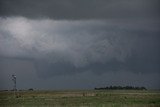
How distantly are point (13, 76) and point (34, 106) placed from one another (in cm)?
6997

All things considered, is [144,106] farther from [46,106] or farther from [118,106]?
[46,106]

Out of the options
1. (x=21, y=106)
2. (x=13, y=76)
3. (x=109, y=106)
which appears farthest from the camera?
(x=13, y=76)

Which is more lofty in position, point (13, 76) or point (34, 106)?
point (13, 76)

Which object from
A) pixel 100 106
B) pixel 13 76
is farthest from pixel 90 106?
pixel 13 76

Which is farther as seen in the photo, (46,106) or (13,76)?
(13,76)

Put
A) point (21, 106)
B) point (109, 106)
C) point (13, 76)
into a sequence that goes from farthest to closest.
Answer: point (13, 76)
point (21, 106)
point (109, 106)

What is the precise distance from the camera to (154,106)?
57.7 metres

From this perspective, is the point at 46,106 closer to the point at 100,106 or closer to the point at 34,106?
the point at 34,106

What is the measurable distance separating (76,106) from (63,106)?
1989mm

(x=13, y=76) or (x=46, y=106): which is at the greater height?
(x=13, y=76)

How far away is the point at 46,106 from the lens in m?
58.4

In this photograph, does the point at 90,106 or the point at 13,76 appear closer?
the point at 90,106

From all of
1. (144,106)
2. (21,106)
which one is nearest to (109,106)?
(144,106)

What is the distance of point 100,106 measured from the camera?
57.7 metres
